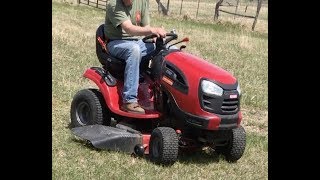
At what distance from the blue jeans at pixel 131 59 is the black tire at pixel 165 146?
1.63ft

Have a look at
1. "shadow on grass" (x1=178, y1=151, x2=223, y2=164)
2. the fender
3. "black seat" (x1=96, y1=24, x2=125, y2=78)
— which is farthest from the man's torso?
"shadow on grass" (x1=178, y1=151, x2=223, y2=164)

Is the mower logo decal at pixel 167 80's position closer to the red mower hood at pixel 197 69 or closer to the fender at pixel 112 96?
the red mower hood at pixel 197 69

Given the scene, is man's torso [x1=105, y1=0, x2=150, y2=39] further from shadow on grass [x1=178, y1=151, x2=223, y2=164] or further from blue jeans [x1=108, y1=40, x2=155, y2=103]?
shadow on grass [x1=178, y1=151, x2=223, y2=164]

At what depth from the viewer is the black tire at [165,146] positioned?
14.6ft

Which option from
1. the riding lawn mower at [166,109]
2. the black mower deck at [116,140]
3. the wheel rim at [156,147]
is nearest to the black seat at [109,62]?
the riding lawn mower at [166,109]

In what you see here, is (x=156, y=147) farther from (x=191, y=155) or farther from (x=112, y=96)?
(x=112, y=96)

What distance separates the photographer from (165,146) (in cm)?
445

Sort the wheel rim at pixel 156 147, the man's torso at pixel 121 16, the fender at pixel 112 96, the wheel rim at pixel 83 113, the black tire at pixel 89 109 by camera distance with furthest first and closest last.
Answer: the wheel rim at pixel 83 113 < the black tire at pixel 89 109 < the fender at pixel 112 96 < the man's torso at pixel 121 16 < the wheel rim at pixel 156 147

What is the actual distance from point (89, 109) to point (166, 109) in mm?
937

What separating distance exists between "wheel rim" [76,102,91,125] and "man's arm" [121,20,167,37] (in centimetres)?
105
